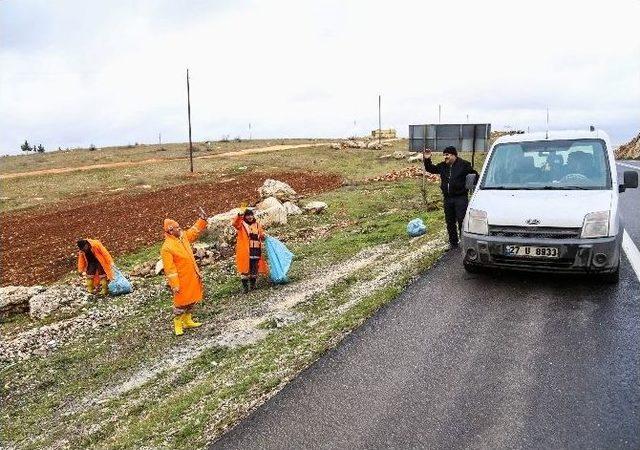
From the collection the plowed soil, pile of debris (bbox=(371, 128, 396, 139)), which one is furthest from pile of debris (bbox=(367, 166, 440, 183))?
pile of debris (bbox=(371, 128, 396, 139))

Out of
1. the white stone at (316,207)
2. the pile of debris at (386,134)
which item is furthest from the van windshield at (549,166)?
the pile of debris at (386,134)

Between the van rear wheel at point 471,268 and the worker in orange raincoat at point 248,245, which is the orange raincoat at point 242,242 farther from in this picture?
the van rear wheel at point 471,268

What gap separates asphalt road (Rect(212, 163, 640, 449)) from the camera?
393 cm

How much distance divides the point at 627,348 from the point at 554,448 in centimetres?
199

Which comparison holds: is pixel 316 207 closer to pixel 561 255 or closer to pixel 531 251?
pixel 531 251

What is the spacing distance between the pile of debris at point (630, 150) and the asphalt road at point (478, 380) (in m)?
34.6

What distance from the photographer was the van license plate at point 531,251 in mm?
6328

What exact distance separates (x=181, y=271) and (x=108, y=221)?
638 inches

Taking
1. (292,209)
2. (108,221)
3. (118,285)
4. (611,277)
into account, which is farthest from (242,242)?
(108,221)

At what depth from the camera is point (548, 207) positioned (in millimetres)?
6562

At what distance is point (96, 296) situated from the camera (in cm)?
1162

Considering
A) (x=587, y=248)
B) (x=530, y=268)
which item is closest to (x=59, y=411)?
(x=530, y=268)

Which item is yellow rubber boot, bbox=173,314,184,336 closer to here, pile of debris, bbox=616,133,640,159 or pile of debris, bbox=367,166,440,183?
pile of debris, bbox=367,166,440,183

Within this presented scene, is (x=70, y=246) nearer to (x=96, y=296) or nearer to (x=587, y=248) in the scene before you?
(x=96, y=296)
